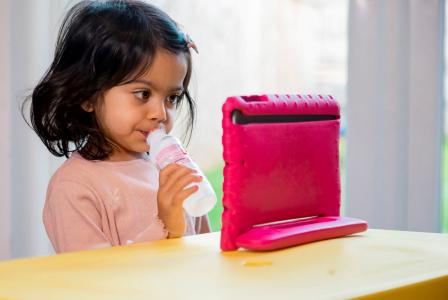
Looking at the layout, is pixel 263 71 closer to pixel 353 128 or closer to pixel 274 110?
pixel 353 128

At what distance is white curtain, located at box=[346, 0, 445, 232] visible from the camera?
202 cm

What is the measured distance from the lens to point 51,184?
1105 millimetres

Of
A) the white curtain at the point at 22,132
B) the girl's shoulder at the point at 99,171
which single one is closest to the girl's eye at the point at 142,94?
the girl's shoulder at the point at 99,171

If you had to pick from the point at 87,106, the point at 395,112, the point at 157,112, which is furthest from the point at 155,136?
the point at 395,112

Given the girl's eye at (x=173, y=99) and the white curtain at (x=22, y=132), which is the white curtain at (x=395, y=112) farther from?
the girl's eye at (x=173, y=99)

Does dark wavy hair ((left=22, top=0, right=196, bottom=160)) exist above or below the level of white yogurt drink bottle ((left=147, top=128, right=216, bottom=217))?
above

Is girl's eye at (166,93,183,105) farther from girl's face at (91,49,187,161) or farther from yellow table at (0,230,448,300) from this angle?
yellow table at (0,230,448,300)

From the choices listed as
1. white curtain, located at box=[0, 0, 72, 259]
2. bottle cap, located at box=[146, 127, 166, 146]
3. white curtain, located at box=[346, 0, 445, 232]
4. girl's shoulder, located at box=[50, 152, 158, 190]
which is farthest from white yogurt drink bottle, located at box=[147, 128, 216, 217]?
white curtain, located at box=[346, 0, 445, 232]

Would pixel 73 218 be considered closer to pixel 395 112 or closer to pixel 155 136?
pixel 155 136

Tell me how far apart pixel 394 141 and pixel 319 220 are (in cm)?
125

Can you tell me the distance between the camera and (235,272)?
68cm

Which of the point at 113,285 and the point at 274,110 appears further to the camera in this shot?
the point at 274,110

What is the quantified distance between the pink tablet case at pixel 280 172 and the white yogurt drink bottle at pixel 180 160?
15cm

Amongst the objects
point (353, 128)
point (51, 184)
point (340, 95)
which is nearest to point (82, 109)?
point (51, 184)
